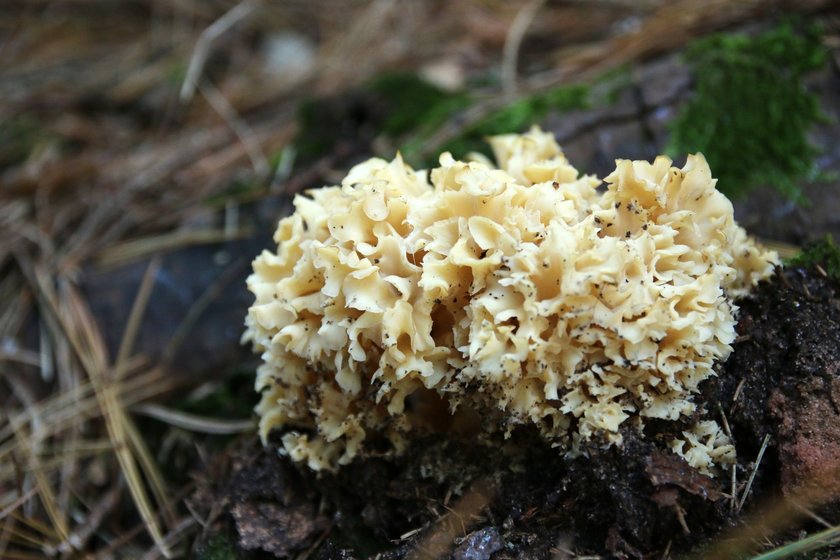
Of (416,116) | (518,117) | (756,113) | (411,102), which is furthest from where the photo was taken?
(411,102)

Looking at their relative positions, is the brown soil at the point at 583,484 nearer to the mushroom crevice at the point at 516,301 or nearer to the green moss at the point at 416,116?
the mushroom crevice at the point at 516,301

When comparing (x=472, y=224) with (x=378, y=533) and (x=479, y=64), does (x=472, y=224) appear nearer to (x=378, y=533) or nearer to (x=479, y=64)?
(x=378, y=533)

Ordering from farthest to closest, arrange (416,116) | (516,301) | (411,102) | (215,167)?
1. (215,167)
2. (411,102)
3. (416,116)
4. (516,301)

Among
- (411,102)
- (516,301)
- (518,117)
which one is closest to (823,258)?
(516,301)

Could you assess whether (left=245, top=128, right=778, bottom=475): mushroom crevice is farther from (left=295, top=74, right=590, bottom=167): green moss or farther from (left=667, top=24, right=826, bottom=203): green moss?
(left=295, top=74, right=590, bottom=167): green moss

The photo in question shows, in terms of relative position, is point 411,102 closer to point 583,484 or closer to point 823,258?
point 823,258

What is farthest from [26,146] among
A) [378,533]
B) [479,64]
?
[378,533]

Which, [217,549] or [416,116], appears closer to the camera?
[217,549]
